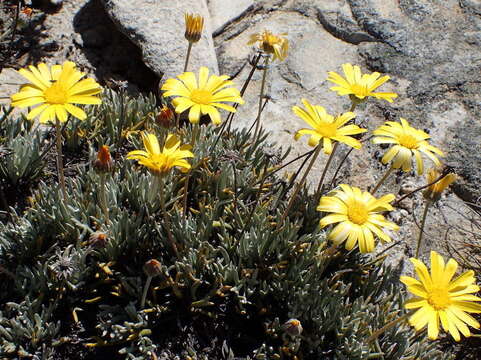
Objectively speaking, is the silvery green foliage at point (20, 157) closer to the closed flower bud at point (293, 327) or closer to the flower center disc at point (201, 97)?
the flower center disc at point (201, 97)

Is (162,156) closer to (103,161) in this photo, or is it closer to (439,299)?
(103,161)

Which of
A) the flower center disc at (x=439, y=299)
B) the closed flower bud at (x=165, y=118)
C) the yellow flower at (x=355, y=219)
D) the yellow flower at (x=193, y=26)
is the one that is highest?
the yellow flower at (x=193, y=26)

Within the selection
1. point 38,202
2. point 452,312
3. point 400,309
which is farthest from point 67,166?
point 452,312

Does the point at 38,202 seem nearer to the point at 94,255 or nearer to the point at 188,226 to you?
the point at 94,255

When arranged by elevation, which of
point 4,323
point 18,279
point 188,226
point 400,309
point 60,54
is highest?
point 60,54

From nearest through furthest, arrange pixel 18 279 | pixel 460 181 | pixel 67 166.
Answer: pixel 18 279
pixel 67 166
pixel 460 181

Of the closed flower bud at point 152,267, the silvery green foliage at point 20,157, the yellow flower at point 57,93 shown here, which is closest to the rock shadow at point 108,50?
the silvery green foliage at point 20,157

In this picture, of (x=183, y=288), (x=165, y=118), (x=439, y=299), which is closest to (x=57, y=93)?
(x=165, y=118)
